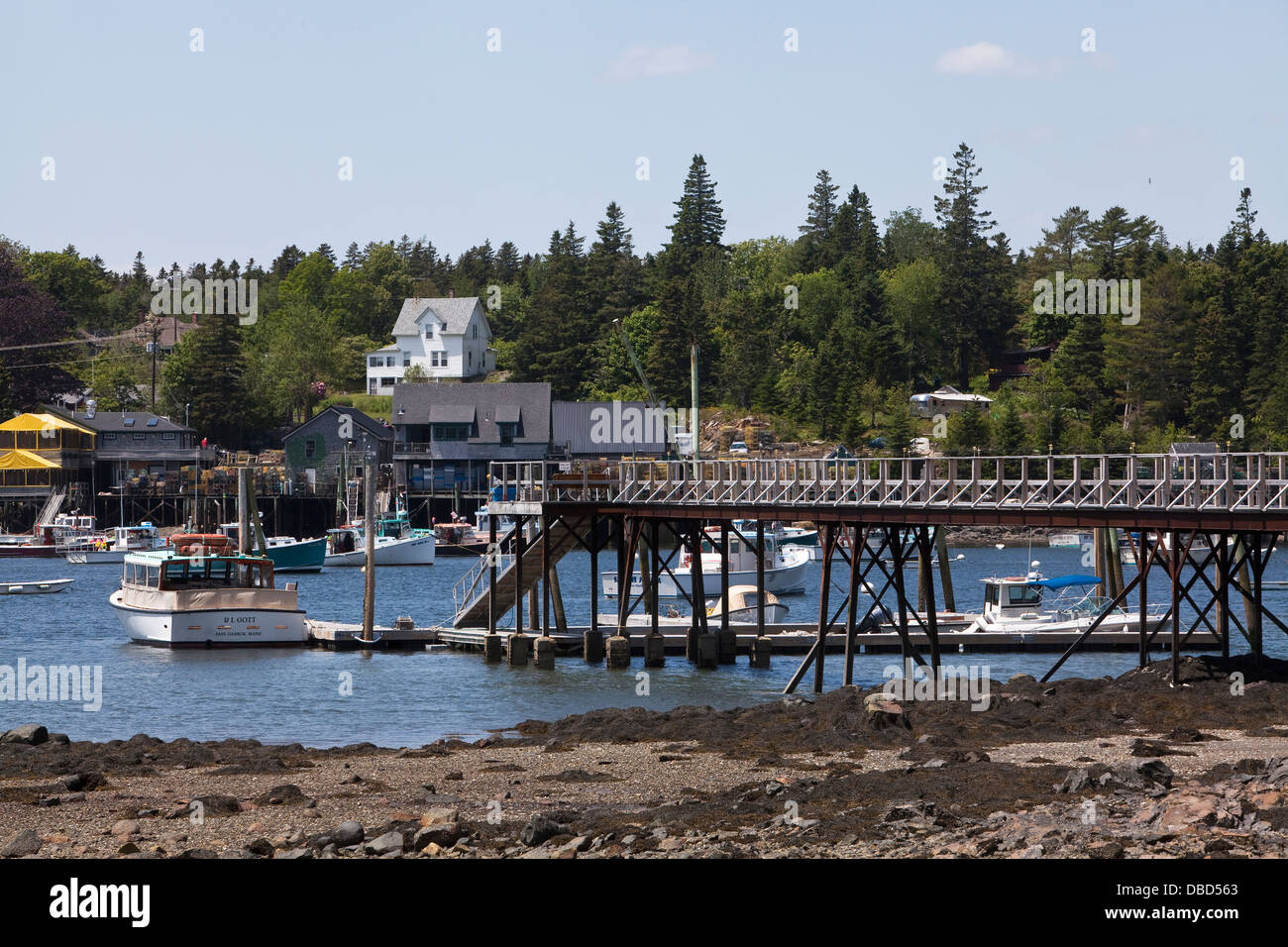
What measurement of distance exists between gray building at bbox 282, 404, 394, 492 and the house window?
18.8ft

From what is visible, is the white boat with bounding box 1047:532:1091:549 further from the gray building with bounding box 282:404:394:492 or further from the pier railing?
the pier railing

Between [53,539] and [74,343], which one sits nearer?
[53,539]

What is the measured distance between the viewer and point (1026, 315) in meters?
152

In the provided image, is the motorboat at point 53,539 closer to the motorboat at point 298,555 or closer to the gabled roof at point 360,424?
the gabled roof at point 360,424

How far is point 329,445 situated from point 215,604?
83.7 m

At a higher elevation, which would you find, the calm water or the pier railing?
the pier railing

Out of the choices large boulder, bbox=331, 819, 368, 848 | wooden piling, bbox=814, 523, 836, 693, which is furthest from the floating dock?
large boulder, bbox=331, 819, 368, 848

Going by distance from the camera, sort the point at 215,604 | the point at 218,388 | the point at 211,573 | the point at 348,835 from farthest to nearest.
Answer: the point at 218,388 → the point at 211,573 → the point at 215,604 → the point at 348,835

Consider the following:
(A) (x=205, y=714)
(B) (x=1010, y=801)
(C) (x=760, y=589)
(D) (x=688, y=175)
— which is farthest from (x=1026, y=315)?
(B) (x=1010, y=801)

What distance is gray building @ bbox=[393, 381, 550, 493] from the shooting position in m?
130

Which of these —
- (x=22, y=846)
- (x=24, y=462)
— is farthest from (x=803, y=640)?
(x=24, y=462)

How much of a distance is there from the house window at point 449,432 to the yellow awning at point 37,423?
3115 cm

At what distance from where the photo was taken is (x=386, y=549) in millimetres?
112562

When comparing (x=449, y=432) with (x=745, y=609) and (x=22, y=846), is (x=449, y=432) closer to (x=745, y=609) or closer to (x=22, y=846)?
(x=745, y=609)
